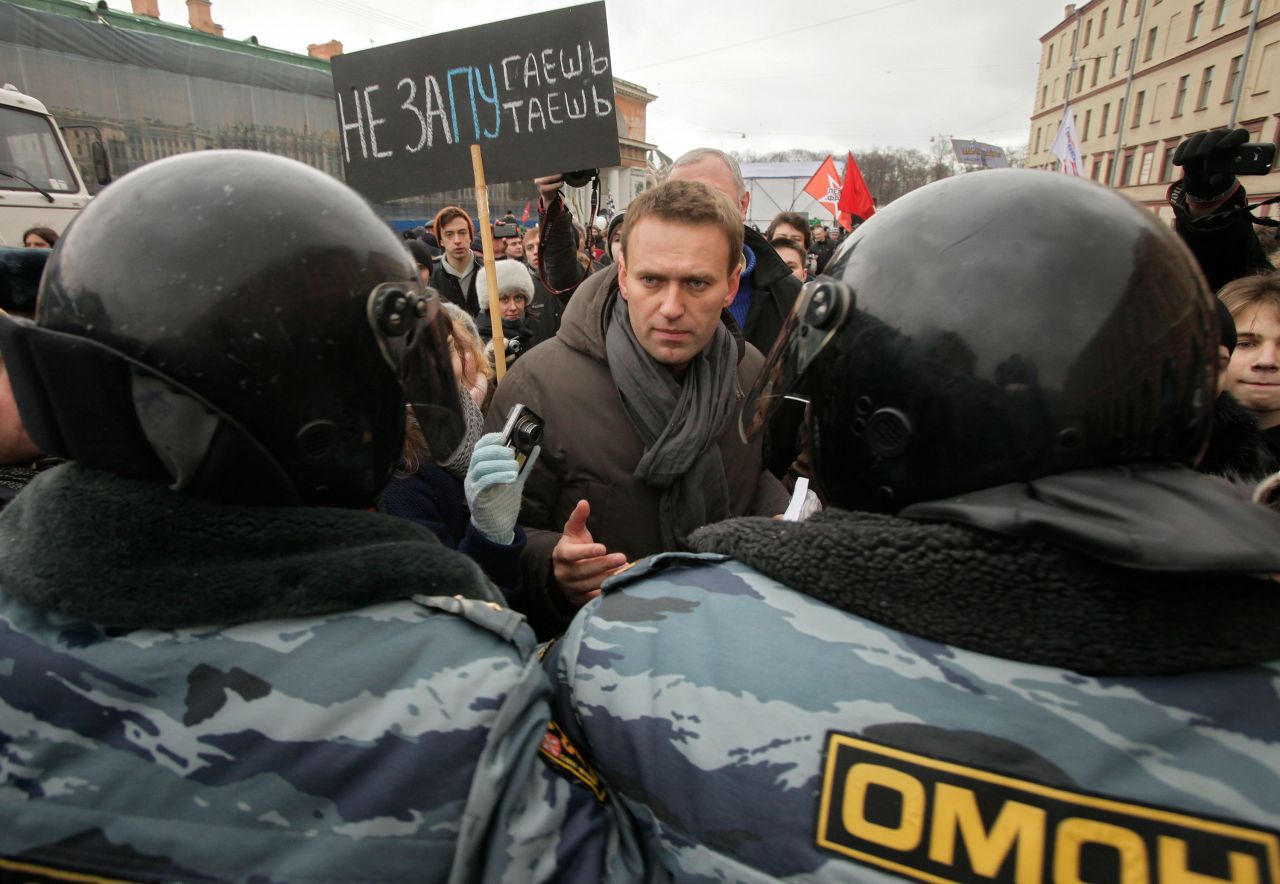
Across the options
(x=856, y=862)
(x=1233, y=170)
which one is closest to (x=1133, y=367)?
(x=856, y=862)

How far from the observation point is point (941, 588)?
91cm

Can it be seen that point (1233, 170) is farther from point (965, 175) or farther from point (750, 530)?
point (750, 530)

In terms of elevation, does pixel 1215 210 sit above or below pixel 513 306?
above

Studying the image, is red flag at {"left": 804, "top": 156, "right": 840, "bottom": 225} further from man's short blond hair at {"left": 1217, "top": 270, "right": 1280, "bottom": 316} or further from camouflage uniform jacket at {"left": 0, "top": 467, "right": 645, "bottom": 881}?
camouflage uniform jacket at {"left": 0, "top": 467, "right": 645, "bottom": 881}

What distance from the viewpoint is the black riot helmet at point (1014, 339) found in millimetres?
935

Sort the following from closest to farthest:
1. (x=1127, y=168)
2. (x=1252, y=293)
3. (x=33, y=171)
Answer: (x=1252, y=293) < (x=33, y=171) < (x=1127, y=168)

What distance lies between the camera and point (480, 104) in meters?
3.23

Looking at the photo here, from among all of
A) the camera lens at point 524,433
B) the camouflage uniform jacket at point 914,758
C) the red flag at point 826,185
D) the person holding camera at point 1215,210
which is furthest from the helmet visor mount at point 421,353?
the red flag at point 826,185

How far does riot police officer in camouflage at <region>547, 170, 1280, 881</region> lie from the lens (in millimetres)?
800

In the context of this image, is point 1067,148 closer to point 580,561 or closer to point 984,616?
point 580,561

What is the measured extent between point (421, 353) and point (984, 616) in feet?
3.18

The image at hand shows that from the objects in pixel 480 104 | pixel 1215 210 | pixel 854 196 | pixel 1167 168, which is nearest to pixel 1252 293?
pixel 1215 210

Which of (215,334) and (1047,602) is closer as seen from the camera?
(1047,602)

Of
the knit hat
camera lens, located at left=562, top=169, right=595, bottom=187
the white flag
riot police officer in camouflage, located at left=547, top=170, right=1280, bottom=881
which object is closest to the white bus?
the knit hat
